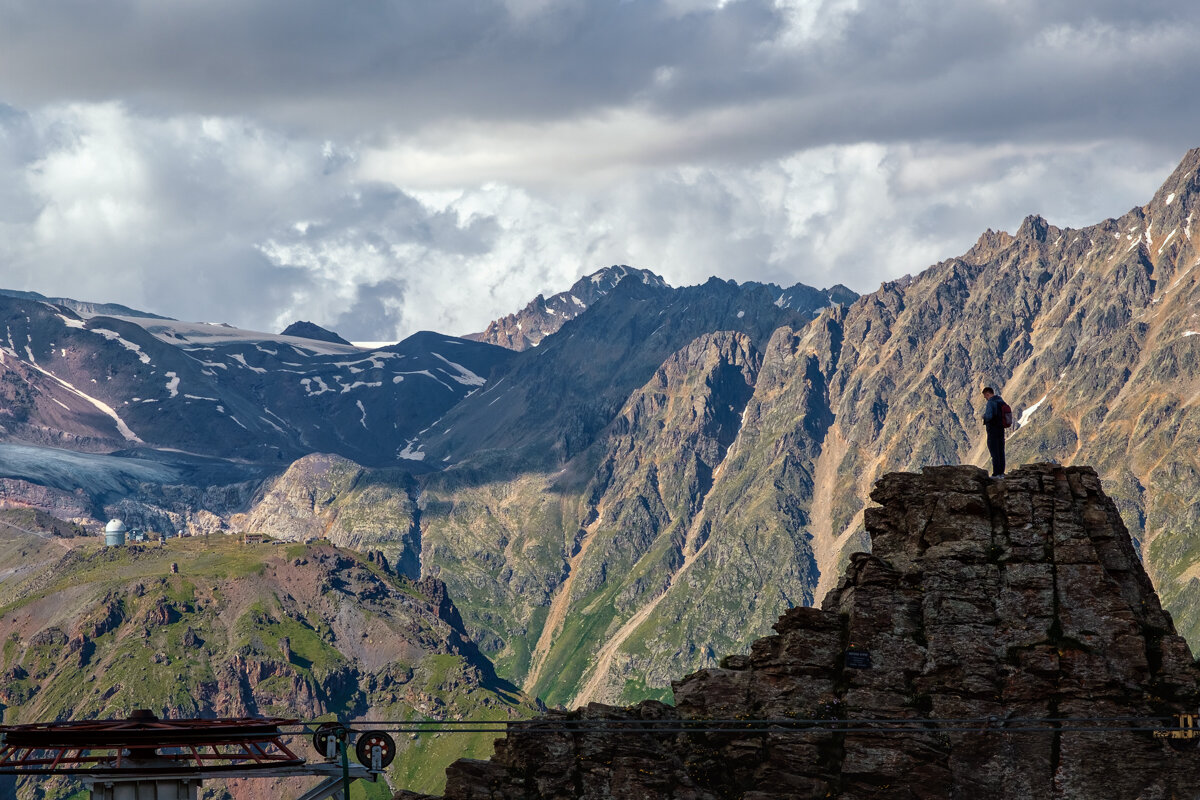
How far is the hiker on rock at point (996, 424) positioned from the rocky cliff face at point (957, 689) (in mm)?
1770

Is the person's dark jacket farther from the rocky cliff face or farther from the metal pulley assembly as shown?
the metal pulley assembly

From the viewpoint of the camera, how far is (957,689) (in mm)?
85812

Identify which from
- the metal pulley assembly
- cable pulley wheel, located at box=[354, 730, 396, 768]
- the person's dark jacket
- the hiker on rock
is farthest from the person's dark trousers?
the metal pulley assembly

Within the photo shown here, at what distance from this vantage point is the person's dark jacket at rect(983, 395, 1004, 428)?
9275 cm

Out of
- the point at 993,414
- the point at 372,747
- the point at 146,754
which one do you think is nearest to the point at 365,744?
the point at 372,747

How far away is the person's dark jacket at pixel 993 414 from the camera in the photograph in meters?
92.8

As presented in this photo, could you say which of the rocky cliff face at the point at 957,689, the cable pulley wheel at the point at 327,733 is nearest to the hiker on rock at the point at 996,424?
the rocky cliff face at the point at 957,689

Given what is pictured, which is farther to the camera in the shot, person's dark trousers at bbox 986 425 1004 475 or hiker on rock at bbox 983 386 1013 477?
person's dark trousers at bbox 986 425 1004 475

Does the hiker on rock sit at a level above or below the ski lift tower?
above

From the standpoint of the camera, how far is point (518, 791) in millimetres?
85125

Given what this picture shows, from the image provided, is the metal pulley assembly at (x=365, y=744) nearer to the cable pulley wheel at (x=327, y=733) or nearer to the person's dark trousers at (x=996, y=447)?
the cable pulley wheel at (x=327, y=733)

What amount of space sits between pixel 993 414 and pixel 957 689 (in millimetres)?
17708

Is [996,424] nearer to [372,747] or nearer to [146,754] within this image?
[372,747]

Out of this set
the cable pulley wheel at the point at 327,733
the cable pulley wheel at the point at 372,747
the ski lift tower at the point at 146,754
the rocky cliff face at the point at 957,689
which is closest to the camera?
the ski lift tower at the point at 146,754
